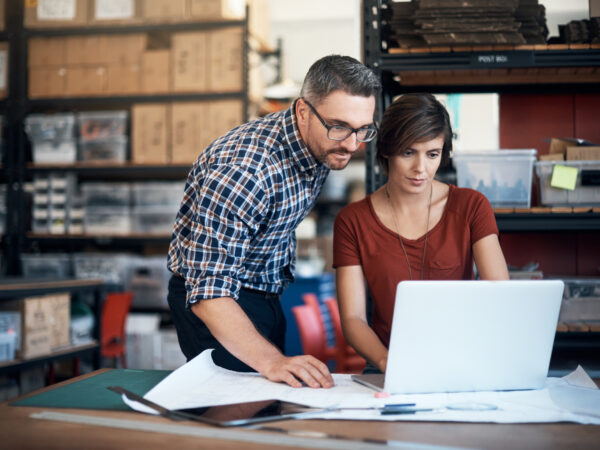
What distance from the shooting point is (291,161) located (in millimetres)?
1427

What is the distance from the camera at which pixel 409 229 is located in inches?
62.6

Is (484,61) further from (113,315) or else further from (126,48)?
(126,48)

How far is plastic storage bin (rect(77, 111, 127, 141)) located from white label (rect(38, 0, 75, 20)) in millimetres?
722

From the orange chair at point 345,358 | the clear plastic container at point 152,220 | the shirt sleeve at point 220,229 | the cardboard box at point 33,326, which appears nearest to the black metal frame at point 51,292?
the cardboard box at point 33,326

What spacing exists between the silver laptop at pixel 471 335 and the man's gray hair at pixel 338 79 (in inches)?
22.0

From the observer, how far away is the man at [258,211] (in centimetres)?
119

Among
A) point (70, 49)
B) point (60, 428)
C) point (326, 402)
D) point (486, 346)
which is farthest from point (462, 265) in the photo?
point (70, 49)

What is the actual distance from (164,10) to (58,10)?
0.82 metres

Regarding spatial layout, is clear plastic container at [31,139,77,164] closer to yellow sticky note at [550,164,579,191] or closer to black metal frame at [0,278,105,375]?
black metal frame at [0,278,105,375]

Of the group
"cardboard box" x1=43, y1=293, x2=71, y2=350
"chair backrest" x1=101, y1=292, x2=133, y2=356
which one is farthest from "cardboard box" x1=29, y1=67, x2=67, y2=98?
"cardboard box" x1=43, y1=293, x2=71, y2=350

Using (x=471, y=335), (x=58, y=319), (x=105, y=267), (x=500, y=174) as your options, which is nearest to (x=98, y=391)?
(x=471, y=335)

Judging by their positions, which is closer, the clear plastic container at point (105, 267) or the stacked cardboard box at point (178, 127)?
the stacked cardboard box at point (178, 127)

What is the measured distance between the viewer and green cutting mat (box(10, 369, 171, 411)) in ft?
3.21

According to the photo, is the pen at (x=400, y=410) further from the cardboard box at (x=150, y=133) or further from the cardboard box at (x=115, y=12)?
the cardboard box at (x=115, y=12)
